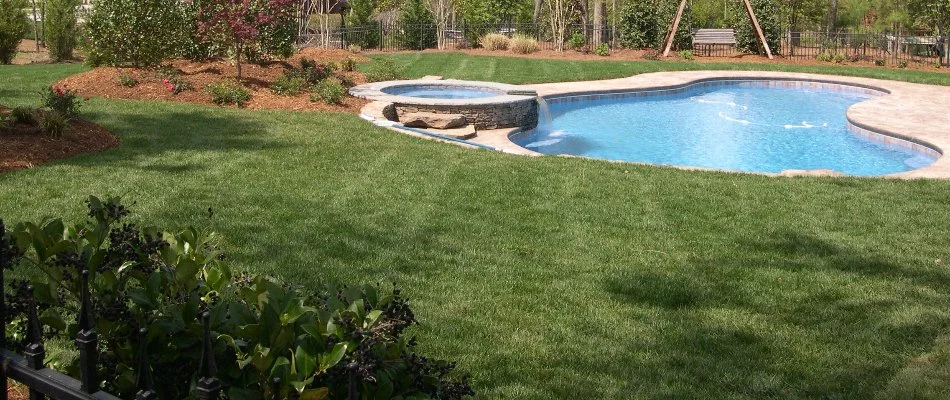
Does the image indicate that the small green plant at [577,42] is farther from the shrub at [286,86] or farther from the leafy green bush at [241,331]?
the leafy green bush at [241,331]

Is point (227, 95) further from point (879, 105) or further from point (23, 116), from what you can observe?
point (879, 105)

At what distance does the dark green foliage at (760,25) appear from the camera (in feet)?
92.9

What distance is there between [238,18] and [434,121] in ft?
12.1

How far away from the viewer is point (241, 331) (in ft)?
7.02

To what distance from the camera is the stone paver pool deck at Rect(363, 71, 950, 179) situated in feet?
43.3

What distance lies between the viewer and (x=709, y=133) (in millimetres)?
17141

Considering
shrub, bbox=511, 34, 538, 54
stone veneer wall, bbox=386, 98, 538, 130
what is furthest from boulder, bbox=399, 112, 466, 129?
shrub, bbox=511, 34, 538, 54

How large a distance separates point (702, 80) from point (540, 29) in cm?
1121

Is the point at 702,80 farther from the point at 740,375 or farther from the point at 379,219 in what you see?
the point at 740,375

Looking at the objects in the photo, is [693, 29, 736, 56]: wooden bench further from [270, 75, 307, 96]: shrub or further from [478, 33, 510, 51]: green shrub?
[270, 75, 307, 96]: shrub

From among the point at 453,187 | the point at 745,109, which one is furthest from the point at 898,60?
the point at 453,187

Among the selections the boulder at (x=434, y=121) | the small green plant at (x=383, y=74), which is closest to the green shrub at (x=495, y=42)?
the small green plant at (x=383, y=74)

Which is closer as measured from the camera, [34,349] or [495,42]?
[34,349]

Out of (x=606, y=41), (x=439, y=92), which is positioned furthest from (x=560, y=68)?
(x=606, y=41)
